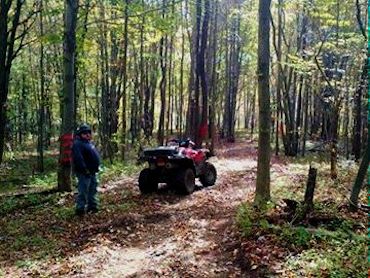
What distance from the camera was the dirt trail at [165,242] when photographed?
692cm

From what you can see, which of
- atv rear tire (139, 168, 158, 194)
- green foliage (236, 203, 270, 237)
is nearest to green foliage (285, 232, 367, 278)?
green foliage (236, 203, 270, 237)

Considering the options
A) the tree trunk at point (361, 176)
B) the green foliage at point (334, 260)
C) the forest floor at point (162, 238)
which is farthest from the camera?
the tree trunk at point (361, 176)

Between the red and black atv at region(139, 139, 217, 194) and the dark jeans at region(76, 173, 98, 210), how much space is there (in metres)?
2.02

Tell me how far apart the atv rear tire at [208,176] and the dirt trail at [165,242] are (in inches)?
43.9

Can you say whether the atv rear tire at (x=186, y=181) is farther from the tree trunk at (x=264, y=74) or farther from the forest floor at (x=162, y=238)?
the tree trunk at (x=264, y=74)

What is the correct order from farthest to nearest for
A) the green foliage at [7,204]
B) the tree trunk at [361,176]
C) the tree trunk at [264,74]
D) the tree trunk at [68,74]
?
the tree trunk at [68,74] → the green foliage at [7,204] → the tree trunk at [264,74] → the tree trunk at [361,176]

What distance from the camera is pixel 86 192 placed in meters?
10.2

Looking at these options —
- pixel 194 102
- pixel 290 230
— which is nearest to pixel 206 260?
pixel 290 230

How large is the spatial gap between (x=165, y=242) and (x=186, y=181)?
3.93m

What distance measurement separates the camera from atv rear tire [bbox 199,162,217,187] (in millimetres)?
13433

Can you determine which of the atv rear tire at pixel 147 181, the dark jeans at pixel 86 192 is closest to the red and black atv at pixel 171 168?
the atv rear tire at pixel 147 181

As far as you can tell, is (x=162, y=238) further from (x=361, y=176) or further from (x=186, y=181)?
(x=361, y=176)

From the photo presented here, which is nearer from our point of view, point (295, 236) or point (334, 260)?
point (334, 260)

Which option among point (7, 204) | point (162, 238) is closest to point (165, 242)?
point (162, 238)
